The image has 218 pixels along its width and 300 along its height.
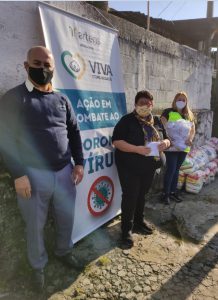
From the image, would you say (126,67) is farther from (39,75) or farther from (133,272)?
(133,272)

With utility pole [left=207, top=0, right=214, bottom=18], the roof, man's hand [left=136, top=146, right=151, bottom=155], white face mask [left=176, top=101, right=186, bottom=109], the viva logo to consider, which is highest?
utility pole [left=207, top=0, right=214, bottom=18]

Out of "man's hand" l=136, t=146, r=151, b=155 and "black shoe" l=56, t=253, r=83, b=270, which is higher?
"man's hand" l=136, t=146, r=151, b=155

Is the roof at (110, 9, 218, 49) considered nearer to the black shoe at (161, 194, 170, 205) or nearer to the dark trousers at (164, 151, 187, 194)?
the dark trousers at (164, 151, 187, 194)

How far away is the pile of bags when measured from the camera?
4.73 metres

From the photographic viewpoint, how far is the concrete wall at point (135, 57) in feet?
8.05

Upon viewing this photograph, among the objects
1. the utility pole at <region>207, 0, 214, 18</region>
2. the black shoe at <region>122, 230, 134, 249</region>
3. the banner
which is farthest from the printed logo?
the utility pole at <region>207, 0, 214, 18</region>

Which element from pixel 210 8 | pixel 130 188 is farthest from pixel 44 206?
pixel 210 8

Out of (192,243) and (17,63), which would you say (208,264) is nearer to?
(192,243)

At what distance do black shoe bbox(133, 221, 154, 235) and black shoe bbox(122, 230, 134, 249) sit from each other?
12.1 inches

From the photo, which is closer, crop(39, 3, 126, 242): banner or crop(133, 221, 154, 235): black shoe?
crop(39, 3, 126, 242): banner

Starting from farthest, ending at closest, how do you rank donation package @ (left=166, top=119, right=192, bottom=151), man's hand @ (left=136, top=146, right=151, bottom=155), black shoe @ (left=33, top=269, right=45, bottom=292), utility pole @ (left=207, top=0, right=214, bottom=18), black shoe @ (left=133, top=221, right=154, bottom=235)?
utility pole @ (left=207, top=0, right=214, bottom=18) < donation package @ (left=166, top=119, right=192, bottom=151) < black shoe @ (left=133, top=221, right=154, bottom=235) < man's hand @ (left=136, top=146, right=151, bottom=155) < black shoe @ (left=33, top=269, right=45, bottom=292)

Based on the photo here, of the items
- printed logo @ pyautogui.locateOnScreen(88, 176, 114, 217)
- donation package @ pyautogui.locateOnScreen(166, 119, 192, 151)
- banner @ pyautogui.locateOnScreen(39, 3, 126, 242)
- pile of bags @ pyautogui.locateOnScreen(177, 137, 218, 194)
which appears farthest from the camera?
pile of bags @ pyautogui.locateOnScreen(177, 137, 218, 194)

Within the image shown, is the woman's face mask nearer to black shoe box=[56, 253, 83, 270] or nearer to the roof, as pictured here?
black shoe box=[56, 253, 83, 270]

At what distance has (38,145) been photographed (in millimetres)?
2232
